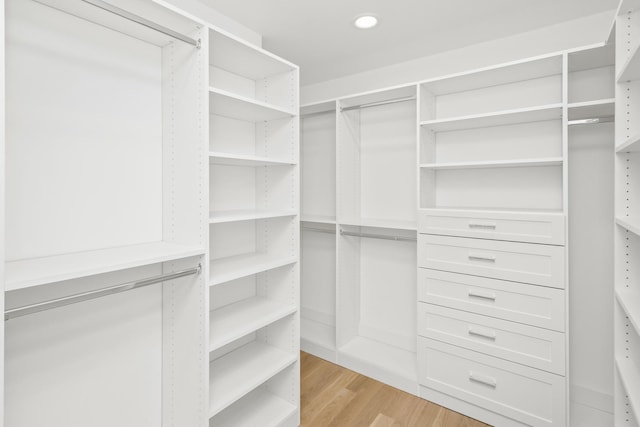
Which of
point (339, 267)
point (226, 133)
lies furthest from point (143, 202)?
point (339, 267)

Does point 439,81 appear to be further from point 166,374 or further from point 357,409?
point 166,374

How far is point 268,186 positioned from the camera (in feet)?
7.23

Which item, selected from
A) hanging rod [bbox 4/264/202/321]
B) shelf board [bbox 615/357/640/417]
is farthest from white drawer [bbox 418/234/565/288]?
hanging rod [bbox 4/264/202/321]

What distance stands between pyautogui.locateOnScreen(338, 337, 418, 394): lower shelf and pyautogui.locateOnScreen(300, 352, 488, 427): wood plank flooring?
5cm

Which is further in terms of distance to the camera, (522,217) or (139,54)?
(522,217)

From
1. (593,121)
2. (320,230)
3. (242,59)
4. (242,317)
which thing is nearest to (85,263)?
(242,317)

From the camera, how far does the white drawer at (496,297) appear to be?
186cm


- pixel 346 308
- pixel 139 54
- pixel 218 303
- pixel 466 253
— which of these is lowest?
pixel 346 308

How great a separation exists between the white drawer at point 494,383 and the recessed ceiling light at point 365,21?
2.09 m

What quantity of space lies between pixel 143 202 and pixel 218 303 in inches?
30.5

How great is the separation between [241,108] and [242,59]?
0.88ft

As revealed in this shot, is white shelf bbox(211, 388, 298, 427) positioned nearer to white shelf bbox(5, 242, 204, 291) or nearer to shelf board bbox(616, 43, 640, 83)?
white shelf bbox(5, 242, 204, 291)

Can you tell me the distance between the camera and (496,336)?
79.5 inches

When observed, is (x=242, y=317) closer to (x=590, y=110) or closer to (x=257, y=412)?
(x=257, y=412)
